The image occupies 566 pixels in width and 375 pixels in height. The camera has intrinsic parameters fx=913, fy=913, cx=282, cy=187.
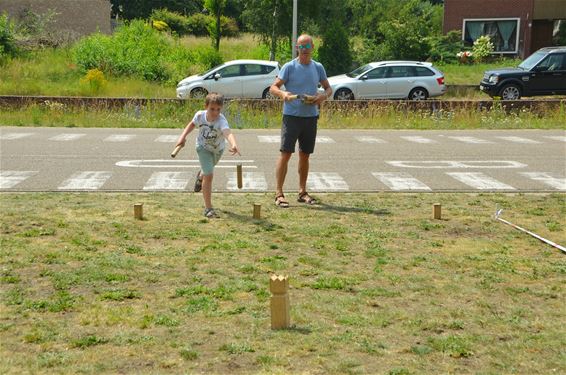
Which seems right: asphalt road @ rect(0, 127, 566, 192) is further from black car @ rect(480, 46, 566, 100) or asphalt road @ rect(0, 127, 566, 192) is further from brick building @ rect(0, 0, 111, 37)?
brick building @ rect(0, 0, 111, 37)

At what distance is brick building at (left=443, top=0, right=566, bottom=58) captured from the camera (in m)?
47.4

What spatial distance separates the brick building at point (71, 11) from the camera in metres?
51.3

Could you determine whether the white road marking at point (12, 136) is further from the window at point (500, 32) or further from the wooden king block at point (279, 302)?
the window at point (500, 32)

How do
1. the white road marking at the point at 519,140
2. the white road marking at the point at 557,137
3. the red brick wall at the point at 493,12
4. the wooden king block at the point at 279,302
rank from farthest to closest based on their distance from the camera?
the red brick wall at the point at 493,12 < the white road marking at the point at 557,137 < the white road marking at the point at 519,140 < the wooden king block at the point at 279,302

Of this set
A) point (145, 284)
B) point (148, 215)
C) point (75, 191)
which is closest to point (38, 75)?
point (75, 191)

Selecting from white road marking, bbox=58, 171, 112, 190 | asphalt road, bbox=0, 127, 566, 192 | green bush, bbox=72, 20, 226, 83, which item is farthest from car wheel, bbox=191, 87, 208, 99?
white road marking, bbox=58, 171, 112, 190

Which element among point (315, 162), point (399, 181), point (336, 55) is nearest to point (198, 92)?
point (336, 55)

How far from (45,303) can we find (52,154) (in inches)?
381

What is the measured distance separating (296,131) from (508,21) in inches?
1566

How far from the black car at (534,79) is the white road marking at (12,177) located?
19.8 metres

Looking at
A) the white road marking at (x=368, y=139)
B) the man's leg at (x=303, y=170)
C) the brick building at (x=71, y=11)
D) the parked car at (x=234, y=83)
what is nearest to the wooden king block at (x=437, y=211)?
the man's leg at (x=303, y=170)

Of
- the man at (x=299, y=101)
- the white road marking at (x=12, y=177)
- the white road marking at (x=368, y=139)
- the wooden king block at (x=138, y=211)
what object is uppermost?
the man at (x=299, y=101)

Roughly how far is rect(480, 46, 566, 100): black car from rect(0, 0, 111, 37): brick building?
89.2 feet

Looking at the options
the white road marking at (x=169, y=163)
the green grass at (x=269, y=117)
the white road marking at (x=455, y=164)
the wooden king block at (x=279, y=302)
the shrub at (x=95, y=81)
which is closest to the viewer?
the wooden king block at (x=279, y=302)
